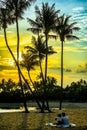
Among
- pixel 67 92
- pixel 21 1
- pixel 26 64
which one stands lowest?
pixel 67 92

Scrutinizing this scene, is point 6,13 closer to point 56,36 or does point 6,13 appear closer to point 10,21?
point 10,21

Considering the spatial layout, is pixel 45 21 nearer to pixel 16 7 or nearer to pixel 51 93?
pixel 16 7

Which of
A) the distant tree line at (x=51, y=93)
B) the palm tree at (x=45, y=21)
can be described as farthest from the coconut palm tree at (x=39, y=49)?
the distant tree line at (x=51, y=93)

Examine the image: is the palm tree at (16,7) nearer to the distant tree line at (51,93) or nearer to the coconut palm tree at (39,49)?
the coconut palm tree at (39,49)

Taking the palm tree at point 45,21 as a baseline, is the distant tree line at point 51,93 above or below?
below

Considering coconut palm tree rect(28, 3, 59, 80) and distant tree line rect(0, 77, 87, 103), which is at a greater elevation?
coconut palm tree rect(28, 3, 59, 80)

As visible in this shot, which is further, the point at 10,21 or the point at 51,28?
the point at 51,28

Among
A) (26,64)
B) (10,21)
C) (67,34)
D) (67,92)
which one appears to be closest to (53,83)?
(67,92)

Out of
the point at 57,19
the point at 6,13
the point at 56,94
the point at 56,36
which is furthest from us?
the point at 56,94

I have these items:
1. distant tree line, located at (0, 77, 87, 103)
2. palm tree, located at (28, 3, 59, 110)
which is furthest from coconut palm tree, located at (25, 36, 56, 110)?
distant tree line, located at (0, 77, 87, 103)

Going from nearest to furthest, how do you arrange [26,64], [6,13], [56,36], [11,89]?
[6,13] → [56,36] → [26,64] → [11,89]

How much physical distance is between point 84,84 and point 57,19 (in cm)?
6420

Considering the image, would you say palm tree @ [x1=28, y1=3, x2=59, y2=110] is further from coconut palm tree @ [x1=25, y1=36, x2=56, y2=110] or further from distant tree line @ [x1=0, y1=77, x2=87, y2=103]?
distant tree line @ [x1=0, y1=77, x2=87, y2=103]

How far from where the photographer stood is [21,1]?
48.7 m
